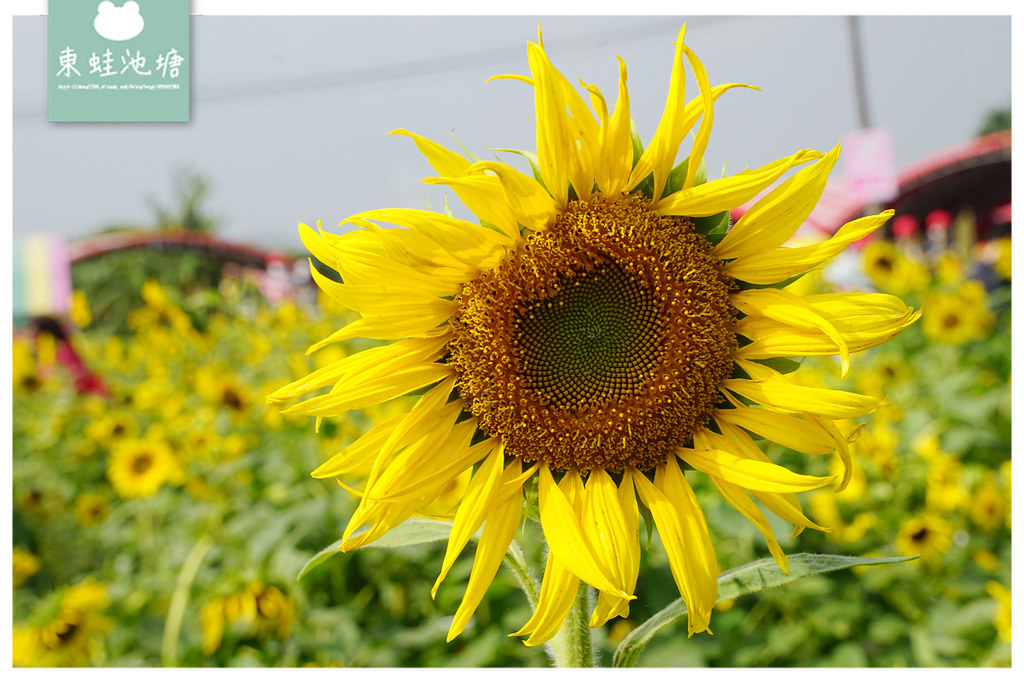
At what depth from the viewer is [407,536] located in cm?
87

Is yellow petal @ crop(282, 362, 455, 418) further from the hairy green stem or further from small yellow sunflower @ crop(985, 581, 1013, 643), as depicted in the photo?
small yellow sunflower @ crop(985, 581, 1013, 643)

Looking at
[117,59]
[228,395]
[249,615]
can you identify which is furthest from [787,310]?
[228,395]

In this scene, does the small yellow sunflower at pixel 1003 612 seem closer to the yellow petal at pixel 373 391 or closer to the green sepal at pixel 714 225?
the green sepal at pixel 714 225

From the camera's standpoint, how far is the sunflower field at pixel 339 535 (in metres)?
1.73

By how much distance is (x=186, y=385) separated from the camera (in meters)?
3.13

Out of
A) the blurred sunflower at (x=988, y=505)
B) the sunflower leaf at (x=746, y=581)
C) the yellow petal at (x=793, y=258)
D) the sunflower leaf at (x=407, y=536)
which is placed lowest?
the blurred sunflower at (x=988, y=505)

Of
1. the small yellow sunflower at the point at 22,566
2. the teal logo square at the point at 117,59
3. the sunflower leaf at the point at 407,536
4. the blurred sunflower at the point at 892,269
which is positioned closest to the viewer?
the sunflower leaf at the point at 407,536

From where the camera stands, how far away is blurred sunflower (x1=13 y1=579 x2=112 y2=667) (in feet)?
5.84

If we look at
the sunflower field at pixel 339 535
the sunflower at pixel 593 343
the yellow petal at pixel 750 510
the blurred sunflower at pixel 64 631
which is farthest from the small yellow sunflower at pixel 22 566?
the yellow petal at pixel 750 510

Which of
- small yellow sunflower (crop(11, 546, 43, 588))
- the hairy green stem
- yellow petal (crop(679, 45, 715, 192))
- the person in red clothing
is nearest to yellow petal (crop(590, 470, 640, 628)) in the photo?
yellow petal (crop(679, 45, 715, 192))

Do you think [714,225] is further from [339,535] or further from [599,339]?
[339,535]

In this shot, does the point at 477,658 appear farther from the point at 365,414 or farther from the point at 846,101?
the point at 846,101

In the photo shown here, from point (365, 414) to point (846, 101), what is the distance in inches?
61.2
